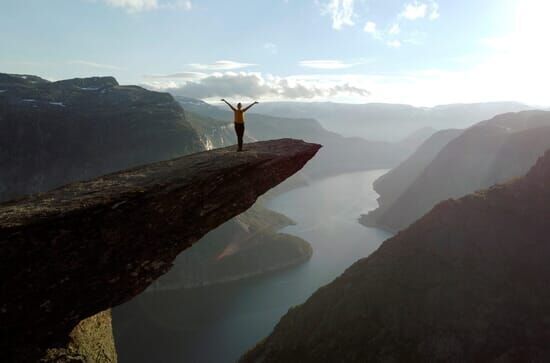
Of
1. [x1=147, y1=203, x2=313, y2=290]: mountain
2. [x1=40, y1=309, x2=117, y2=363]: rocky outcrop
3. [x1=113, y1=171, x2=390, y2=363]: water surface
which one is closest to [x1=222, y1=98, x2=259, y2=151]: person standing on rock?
[x1=40, y1=309, x2=117, y2=363]: rocky outcrop

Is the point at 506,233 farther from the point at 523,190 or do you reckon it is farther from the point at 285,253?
the point at 285,253

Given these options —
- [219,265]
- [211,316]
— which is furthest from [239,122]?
[219,265]

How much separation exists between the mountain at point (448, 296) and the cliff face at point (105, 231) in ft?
254

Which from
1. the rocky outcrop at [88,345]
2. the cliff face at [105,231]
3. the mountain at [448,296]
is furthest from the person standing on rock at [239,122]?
the mountain at [448,296]

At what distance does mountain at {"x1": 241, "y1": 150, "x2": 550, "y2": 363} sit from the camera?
84000 millimetres

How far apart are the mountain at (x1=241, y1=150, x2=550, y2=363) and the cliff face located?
77.4 meters

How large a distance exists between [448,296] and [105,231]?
99.0m

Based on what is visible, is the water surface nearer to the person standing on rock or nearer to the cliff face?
the cliff face

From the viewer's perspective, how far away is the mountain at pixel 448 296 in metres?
84.0

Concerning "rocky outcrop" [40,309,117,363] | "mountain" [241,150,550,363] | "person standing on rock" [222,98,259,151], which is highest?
"person standing on rock" [222,98,259,151]

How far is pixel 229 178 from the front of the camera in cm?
2109

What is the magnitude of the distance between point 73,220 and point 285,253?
187 metres

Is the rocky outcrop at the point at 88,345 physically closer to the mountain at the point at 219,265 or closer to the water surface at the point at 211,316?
the water surface at the point at 211,316

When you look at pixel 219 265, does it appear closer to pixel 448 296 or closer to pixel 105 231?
pixel 448 296
